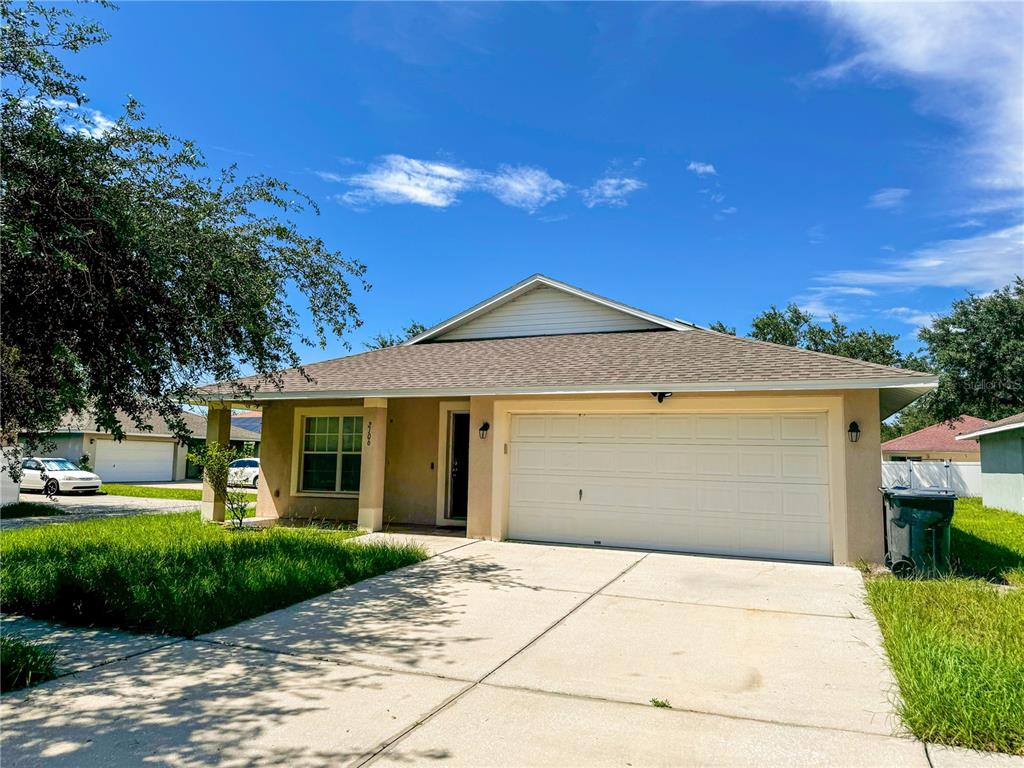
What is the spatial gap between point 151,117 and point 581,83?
836 centimetres

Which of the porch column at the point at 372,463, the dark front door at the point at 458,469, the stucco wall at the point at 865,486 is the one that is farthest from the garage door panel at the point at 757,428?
the porch column at the point at 372,463

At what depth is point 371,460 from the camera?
12.6 m

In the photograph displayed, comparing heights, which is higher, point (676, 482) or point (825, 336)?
point (825, 336)

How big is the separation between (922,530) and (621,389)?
4532mm

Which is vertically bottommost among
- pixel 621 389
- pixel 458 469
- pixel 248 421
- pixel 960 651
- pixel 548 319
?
pixel 960 651

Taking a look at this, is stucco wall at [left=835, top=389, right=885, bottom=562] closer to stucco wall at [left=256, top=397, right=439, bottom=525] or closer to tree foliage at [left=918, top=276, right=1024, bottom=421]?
stucco wall at [left=256, top=397, right=439, bottom=525]

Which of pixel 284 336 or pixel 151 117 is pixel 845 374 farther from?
pixel 151 117

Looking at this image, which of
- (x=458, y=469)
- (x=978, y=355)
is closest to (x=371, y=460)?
(x=458, y=469)

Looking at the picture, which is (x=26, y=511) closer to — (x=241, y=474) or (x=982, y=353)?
(x=241, y=474)

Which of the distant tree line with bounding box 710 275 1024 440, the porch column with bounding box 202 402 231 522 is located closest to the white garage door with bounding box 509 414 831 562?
the porch column with bounding box 202 402 231 522

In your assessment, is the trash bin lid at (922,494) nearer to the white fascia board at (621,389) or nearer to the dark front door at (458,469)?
the white fascia board at (621,389)

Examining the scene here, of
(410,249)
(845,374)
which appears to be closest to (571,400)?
(845,374)

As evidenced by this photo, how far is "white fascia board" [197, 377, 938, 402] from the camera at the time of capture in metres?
8.92

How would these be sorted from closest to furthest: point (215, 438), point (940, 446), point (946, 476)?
point (215, 438) < point (946, 476) < point (940, 446)
